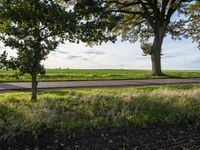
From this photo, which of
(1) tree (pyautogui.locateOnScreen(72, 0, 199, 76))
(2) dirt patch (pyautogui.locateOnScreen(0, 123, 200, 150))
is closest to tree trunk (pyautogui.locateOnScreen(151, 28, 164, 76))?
(1) tree (pyautogui.locateOnScreen(72, 0, 199, 76))

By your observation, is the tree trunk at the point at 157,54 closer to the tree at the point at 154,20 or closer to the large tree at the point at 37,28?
the tree at the point at 154,20

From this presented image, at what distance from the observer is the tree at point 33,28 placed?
37.6ft

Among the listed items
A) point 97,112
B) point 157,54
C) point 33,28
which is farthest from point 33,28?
point 157,54

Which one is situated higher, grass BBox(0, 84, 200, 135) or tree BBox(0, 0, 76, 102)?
tree BBox(0, 0, 76, 102)

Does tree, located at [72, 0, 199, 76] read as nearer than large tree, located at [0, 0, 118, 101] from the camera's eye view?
No

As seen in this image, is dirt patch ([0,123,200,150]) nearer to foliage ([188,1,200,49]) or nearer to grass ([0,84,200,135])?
grass ([0,84,200,135])

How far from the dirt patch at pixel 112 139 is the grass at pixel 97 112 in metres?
0.23

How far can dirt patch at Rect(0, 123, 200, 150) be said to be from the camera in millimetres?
8188

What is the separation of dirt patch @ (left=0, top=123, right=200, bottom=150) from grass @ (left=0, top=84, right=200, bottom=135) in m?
0.23

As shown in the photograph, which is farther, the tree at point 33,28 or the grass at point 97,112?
the tree at point 33,28

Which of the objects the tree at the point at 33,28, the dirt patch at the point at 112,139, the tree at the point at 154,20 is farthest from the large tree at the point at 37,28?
the tree at the point at 154,20

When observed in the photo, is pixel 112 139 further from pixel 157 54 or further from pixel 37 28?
pixel 157 54

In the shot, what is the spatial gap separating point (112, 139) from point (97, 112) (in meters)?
1.77

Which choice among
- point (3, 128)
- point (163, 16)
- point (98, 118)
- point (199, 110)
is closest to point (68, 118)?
point (98, 118)
